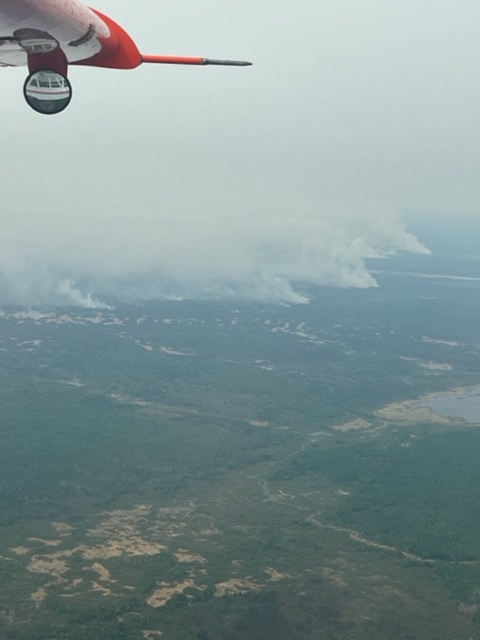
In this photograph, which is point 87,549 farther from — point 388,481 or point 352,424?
point 352,424

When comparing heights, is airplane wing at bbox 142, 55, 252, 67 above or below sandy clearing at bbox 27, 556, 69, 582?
above

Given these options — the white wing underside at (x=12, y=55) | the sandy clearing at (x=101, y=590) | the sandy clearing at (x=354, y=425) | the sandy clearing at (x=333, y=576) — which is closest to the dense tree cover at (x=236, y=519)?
the sandy clearing at (x=333, y=576)

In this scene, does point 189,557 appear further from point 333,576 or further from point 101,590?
point 333,576

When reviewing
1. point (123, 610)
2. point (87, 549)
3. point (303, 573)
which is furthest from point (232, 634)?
point (87, 549)

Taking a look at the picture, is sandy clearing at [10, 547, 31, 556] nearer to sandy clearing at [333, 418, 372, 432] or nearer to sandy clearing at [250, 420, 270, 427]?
sandy clearing at [250, 420, 270, 427]

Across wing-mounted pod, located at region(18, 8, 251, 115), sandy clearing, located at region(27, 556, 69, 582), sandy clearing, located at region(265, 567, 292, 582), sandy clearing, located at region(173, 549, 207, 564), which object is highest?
wing-mounted pod, located at region(18, 8, 251, 115)

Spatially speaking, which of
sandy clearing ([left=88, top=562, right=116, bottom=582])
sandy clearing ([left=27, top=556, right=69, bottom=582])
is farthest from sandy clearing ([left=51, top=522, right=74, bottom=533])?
A: sandy clearing ([left=88, top=562, right=116, bottom=582])

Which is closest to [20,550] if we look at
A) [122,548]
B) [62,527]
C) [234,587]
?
[62,527]

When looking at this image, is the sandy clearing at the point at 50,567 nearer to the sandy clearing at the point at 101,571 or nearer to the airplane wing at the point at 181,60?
the sandy clearing at the point at 101,571

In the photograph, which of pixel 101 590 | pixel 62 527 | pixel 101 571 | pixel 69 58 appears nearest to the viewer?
pixel 69 58

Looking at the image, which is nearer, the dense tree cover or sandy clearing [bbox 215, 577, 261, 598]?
the dense tree cover

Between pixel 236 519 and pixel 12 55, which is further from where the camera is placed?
pixel 236 519
